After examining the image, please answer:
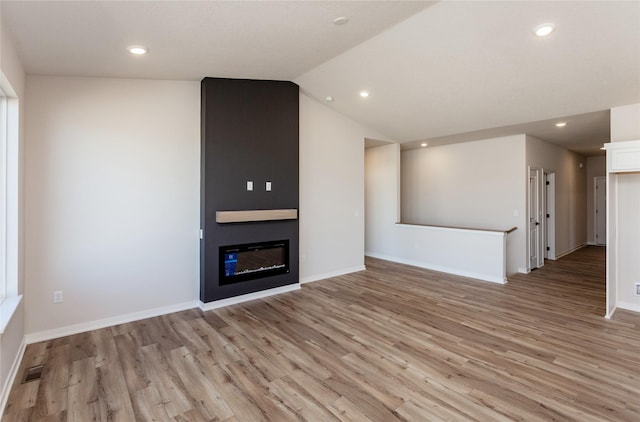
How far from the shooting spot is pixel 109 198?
362 cm

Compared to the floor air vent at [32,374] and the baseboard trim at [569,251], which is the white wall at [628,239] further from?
the floor air vent at [32,374]

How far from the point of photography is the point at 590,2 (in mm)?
2590

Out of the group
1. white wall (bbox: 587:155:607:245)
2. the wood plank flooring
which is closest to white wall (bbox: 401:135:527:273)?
the wood plank flooring

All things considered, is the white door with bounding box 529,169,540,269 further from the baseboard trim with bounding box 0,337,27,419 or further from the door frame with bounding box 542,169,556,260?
the baseboard trim with bounding box 0,337,27,419

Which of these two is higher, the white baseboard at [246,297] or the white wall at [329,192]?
the white wall at [329,192]

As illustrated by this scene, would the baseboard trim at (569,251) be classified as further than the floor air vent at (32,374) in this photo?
Yes

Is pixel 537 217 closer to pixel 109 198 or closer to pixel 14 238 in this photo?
pixel 109 198

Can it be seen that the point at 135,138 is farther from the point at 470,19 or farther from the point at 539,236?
the point at 539,236

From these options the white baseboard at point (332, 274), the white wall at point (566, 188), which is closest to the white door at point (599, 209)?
the white wall at point (566, 188)

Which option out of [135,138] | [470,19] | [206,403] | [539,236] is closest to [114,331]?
[206,403]

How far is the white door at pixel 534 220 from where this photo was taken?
624cm

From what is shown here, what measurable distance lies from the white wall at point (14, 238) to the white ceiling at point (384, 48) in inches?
6.7

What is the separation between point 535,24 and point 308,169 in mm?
3401

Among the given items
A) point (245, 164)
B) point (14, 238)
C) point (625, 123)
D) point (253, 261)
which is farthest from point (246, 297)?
point (625, 123)
